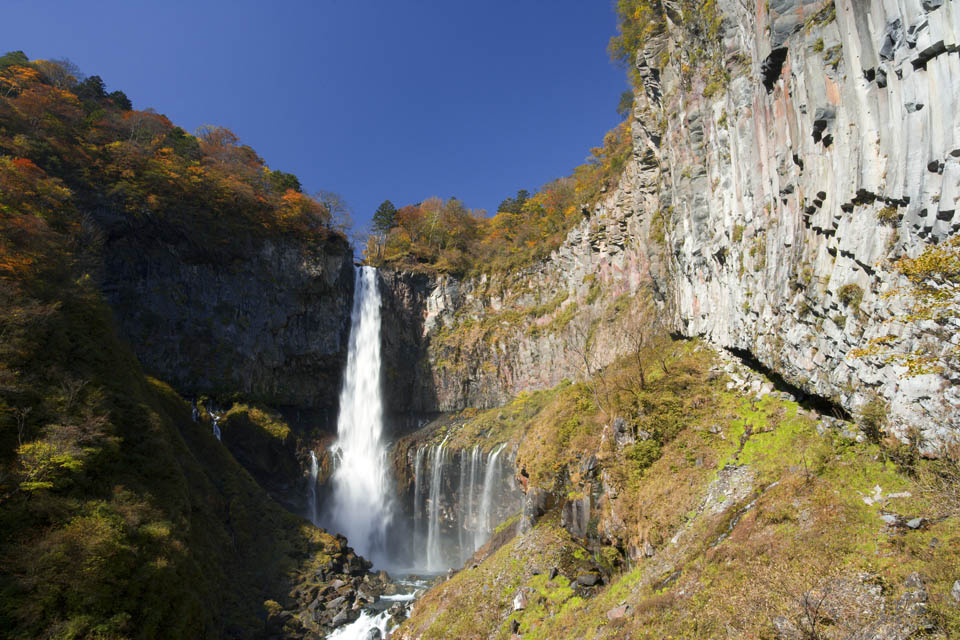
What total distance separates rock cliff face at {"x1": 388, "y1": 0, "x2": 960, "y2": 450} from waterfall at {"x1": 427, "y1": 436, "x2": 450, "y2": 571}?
62.8 ft

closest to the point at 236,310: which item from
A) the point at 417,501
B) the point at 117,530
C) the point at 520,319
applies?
the point at 417,501

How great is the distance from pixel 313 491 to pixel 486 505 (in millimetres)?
15359

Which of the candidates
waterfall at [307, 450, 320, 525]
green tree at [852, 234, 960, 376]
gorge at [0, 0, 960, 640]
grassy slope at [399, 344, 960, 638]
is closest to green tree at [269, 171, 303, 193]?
gorge at [0, 0, 960, 640]

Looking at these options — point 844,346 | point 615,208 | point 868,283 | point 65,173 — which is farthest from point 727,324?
point 65,173

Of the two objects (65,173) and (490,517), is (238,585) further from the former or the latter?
(65,173)

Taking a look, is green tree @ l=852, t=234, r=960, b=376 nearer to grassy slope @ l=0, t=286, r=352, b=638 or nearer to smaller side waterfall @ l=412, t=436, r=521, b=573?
grassy slope @ l=0, t=286, r=352, b=638

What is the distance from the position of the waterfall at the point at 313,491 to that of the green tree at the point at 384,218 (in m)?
25.5

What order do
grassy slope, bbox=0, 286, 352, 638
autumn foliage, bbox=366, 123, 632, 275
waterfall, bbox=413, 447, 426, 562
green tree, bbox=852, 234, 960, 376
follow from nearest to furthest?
green tree, bbox=852, 234, 960, 376
grassy slope, bbox=0, 286, 352, 638
waterfall, bbox=413, 447, 426, 562
autumn foliage, bbox=366, 123, 632, 275

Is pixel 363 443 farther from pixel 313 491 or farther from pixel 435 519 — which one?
pixel 435 519

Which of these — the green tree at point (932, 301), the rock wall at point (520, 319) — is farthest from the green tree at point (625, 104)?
the green tree at point (932, 301)

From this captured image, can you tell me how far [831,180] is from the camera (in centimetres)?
876

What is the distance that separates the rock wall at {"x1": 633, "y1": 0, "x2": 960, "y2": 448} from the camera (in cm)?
650

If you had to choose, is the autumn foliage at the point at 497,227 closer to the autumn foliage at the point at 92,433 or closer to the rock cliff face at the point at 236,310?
the rock cliff face at the point at 236,310

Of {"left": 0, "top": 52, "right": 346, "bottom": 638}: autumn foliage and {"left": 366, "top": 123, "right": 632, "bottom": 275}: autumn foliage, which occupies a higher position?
{"left": 366, "top": 123, "right": 632, "bottom": 275}: autumn foliage
